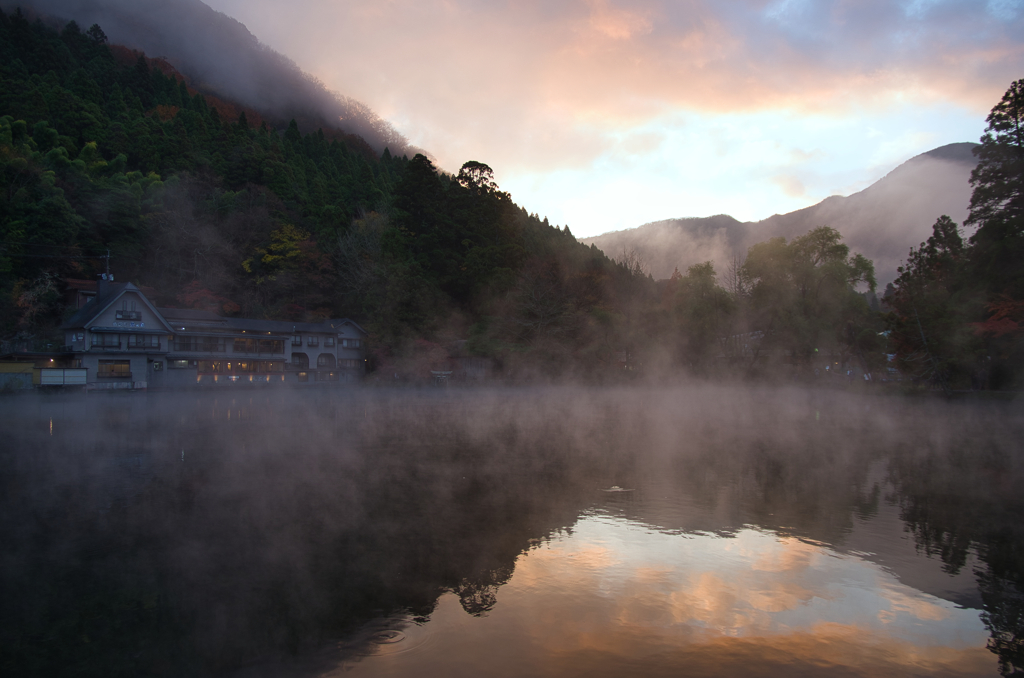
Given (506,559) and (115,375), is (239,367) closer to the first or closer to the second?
(115,375)

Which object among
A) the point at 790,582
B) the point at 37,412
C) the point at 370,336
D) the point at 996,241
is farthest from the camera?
the point at 370,336

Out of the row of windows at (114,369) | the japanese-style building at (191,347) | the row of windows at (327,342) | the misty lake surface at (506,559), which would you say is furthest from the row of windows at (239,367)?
the misty lake surface at (506,559)

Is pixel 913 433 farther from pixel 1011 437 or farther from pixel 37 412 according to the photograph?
pixel 37 412

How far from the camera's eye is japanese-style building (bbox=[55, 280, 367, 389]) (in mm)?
39375

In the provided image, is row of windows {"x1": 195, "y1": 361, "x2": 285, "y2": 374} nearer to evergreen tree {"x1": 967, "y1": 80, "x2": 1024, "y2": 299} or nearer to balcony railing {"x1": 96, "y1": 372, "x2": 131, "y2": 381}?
balcony railing {"x1": 96, "y1": 372, "x2": 131, "y2": 381}

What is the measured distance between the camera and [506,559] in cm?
697

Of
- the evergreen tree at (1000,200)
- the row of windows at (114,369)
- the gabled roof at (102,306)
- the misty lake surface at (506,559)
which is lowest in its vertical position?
the misty lake surface at (506,559)

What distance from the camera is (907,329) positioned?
109 ft

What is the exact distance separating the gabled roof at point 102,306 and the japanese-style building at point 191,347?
0.07 metres

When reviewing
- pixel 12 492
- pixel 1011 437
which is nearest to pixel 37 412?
pixel 12 492

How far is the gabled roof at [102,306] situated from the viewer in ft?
129

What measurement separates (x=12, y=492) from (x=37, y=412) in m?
16.6

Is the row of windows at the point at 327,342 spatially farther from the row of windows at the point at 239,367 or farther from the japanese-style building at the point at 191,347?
the row of windows at the point at 239,367

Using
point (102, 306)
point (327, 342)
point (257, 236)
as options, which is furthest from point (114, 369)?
point (257, 236)
